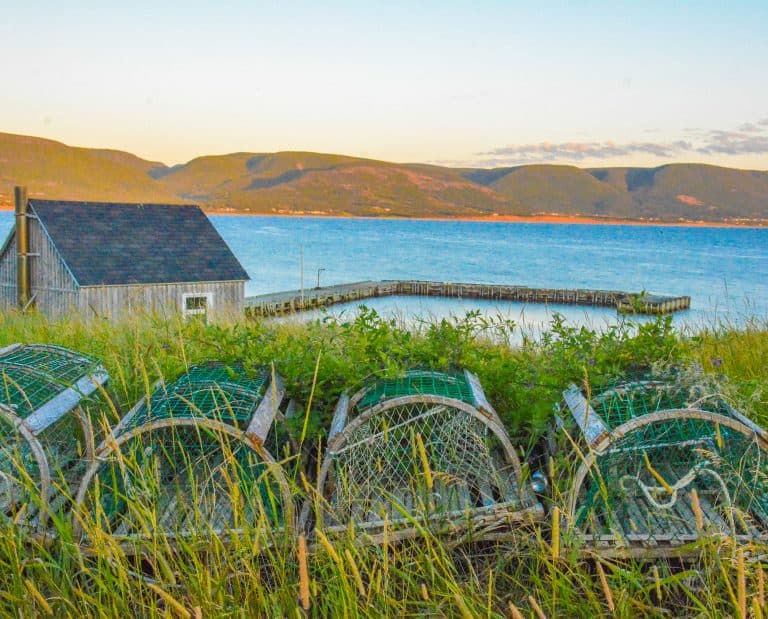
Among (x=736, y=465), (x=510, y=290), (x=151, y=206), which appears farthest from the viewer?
(x=510, y=290)

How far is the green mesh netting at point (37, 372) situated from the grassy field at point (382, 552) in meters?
0.29

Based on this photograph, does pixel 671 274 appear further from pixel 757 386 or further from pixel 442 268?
pixel 757 386

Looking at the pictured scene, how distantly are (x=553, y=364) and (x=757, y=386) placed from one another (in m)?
1.18

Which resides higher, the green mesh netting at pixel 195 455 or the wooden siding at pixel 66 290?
the green mesh netting at pixel 195 455

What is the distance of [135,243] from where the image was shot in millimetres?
26109

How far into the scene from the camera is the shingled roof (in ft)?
79.6

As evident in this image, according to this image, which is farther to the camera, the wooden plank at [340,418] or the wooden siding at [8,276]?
the wooden siding at [8,276]

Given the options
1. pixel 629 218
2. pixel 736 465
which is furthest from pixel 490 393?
pixel 629 218

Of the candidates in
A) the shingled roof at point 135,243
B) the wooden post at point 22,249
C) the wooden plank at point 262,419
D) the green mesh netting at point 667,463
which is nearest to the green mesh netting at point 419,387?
the wooden plank at point 262,419

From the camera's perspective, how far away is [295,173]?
196500mm

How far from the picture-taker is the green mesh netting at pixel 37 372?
12.1 feet

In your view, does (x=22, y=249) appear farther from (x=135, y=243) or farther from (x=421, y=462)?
(x=421, y=462)

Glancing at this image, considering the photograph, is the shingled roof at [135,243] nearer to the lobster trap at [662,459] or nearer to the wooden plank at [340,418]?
the wooden plank at [340,418]

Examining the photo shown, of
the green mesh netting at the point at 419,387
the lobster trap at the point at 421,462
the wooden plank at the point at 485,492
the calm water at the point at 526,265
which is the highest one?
the green mesh netting at the point at 419,387
